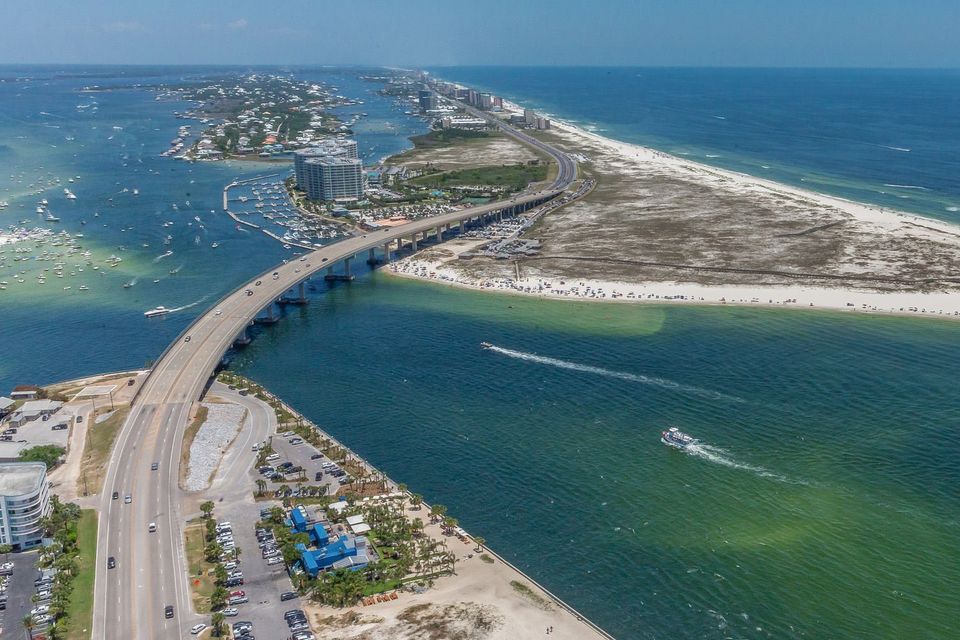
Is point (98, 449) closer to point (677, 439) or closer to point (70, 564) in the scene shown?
point (70, 564)

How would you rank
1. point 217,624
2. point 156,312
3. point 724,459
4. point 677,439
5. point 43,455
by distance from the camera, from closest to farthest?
point 217,624 < point 43,455 < point 724,459 < point 677,439 < point 156,312

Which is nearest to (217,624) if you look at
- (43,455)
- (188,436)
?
(188,436)

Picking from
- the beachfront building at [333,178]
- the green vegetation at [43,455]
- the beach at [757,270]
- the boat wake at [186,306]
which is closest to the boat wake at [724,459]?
the beach at [757,270]

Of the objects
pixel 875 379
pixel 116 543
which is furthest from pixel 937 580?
pixel 116 543

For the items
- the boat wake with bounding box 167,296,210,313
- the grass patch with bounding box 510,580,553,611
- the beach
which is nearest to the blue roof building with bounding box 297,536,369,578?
the grass patch with bounding box 510,580,553,611

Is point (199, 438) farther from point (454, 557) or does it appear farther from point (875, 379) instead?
point (875, 379)

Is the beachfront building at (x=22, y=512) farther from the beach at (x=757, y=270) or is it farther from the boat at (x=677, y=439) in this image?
the beach at (x=757, y=270)
